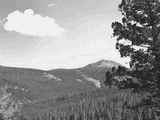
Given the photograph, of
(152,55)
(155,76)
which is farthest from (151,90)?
(152,55)

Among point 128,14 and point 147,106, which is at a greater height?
point 128,14

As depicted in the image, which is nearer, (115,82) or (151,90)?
(151,90)

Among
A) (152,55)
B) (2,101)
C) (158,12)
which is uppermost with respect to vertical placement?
(158,12)

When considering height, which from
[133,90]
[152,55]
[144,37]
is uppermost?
[144,37]

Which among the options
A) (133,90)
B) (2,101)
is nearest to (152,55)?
(133,90)

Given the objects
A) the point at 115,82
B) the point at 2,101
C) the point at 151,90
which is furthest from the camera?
the point at 2,101

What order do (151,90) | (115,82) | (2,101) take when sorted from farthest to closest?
(2,101) < (115,82) < (151,90)

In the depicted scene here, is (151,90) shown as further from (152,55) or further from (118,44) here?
(118,44)

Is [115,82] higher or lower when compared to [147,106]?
higher

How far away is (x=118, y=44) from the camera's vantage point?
2016cm

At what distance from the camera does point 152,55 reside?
18.6 m

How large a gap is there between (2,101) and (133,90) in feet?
146

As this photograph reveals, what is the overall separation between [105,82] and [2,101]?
1695 inches

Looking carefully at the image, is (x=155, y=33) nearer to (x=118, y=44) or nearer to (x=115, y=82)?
(x=118, y=44)
